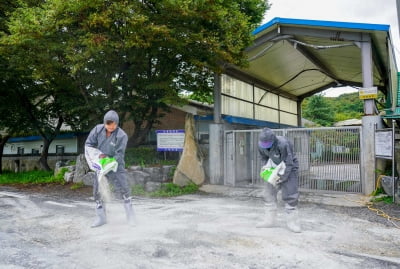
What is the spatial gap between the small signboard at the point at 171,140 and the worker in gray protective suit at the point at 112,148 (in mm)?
5723

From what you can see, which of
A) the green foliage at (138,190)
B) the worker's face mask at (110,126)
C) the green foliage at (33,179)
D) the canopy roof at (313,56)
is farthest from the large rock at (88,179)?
the canopy roof at (313,56)

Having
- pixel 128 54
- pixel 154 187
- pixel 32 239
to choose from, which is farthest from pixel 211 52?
pixel 32 239

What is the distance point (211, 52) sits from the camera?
Answer: 973 centimetres

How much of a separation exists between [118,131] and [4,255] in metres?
→ 2.40

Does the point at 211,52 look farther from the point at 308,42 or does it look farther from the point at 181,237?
the point at 181,237

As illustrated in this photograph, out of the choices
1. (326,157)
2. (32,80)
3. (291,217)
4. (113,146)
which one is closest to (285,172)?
(291,217)

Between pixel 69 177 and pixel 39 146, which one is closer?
pixel 69 177

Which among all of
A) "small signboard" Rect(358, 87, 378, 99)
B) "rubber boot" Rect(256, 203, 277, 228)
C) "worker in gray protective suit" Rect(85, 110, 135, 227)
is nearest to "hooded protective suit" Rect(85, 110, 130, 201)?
"worker in gray protective suit" Rect(85, 110, 135, 227)

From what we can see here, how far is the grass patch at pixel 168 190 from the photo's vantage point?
951 centimetres

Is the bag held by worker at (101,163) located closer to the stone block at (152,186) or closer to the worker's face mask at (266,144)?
the worker's face mask at (266,144)

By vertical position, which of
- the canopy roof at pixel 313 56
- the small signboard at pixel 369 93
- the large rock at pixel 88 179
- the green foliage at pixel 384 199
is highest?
the canopy roof at pixel 313 56

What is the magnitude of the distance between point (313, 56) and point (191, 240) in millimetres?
10680

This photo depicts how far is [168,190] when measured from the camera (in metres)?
9.91

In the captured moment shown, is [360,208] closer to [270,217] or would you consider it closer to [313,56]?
[270,217]
